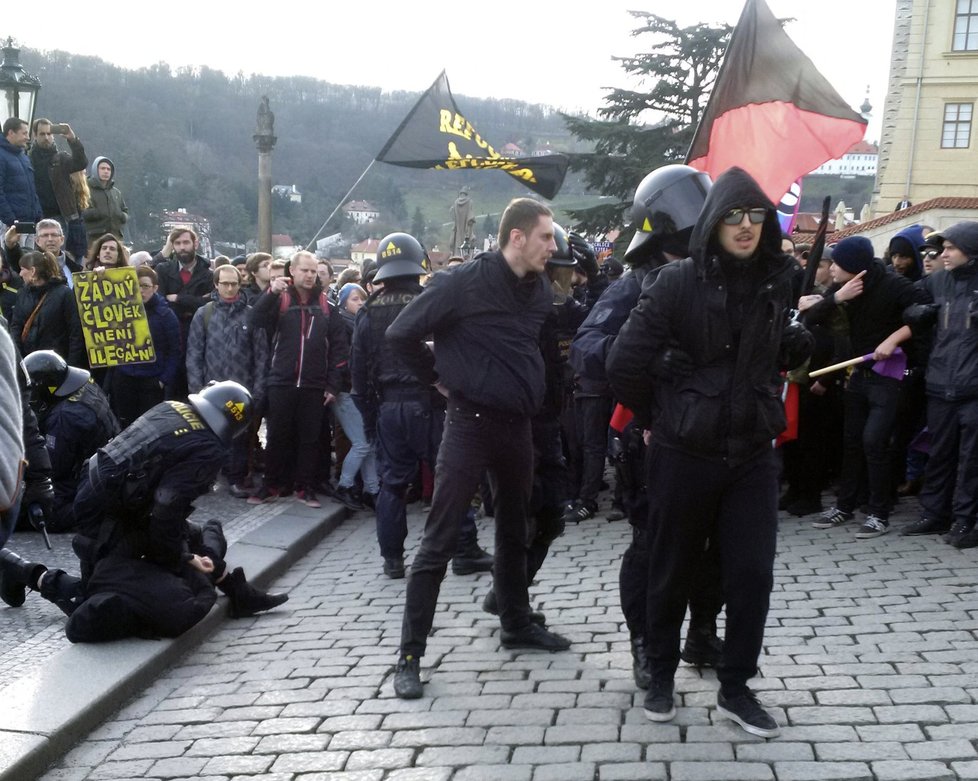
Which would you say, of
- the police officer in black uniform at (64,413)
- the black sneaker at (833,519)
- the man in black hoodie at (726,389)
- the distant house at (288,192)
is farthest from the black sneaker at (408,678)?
the distant house at (288,192)

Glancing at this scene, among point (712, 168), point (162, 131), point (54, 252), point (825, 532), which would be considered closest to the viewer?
point (712, 168)

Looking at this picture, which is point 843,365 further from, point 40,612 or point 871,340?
point 40,612

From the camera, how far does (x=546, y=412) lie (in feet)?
18.1

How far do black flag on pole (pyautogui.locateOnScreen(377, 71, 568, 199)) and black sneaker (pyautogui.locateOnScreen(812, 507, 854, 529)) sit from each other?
4.29 meters

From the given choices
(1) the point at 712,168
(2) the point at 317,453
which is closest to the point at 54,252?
(2) the point at 317,453

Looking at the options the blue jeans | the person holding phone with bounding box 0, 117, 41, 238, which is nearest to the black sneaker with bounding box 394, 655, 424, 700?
the blue jeans

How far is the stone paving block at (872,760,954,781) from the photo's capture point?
11.8 ft

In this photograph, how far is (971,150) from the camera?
127 feet

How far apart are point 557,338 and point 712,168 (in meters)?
2.13

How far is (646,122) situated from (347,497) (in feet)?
90.3

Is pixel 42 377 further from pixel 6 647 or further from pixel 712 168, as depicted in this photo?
pixel 712 168

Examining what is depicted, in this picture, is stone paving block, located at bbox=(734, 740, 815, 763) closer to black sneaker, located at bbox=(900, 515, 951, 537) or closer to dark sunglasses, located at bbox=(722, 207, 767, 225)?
dark sunglasses, located at bbox=(722, 207, 767, 225)

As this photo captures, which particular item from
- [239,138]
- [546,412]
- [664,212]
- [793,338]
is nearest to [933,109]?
[239,138]

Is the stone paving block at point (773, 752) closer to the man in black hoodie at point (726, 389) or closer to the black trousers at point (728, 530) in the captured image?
the man in black hoodie at point (726, 389)
